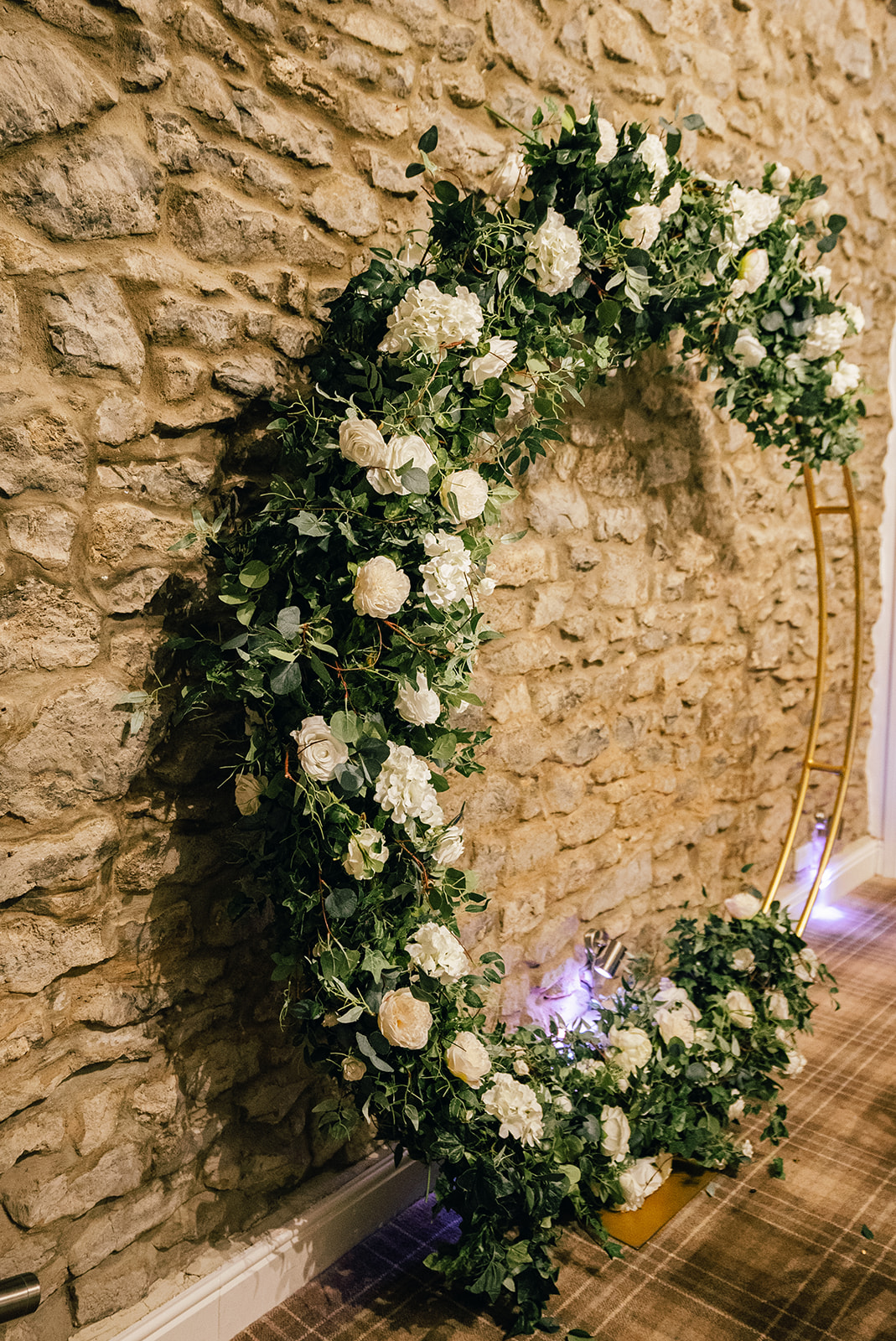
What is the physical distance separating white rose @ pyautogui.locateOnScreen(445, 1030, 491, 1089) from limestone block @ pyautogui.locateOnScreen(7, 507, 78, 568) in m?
1.09

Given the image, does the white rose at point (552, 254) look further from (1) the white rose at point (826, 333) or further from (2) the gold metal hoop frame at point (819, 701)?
(2) the gold metal hoop frame at point (819, 701)

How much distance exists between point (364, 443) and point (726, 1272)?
1.87 metres

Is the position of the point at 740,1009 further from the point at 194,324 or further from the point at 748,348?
the point at 194,324

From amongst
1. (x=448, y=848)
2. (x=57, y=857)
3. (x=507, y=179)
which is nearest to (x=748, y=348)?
(x=507, y=179)

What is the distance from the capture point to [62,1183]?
1567 millimetres

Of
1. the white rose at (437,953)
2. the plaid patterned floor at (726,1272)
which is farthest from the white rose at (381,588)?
the plaid patterned floor at (726,1272)

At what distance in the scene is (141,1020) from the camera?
1666 millimetres

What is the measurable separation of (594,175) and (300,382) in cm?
75

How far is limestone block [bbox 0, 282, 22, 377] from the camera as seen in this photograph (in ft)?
4.57

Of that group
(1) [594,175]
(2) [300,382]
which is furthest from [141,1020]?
(1) [594,175]

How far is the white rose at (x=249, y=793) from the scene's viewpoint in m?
1.65

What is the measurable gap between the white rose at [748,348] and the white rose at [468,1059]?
179 centimetres

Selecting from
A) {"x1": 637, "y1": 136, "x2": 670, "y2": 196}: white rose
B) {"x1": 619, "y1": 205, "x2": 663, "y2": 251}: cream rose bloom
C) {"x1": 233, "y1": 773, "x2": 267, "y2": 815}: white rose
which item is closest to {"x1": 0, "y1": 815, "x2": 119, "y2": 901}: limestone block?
{"x1": 233, "y1": 773, "x2": 267, "y2": 815}: white rose

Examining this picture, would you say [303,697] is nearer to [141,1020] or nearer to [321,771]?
[321,771]
